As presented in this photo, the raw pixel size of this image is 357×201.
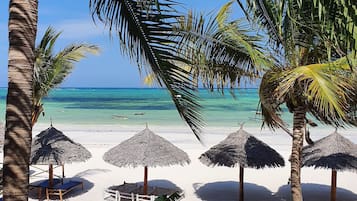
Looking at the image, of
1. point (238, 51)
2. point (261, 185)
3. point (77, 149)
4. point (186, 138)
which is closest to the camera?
point (238, 51)

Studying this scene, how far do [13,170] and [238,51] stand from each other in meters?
3.81

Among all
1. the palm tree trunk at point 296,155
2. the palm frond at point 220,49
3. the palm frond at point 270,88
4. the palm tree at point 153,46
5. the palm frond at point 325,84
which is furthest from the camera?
the palm tree trunk at point 296,155

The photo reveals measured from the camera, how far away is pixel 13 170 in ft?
7.77

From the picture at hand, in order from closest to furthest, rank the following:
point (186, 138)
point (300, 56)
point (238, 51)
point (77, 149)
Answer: point (238, 51) < point (300, 56) < point (77, 149) < point (186, 138)

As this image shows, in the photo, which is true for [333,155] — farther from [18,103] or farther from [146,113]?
[146,113]

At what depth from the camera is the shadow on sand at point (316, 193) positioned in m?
9.22

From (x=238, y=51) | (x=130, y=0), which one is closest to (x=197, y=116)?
(x=130, y=0)

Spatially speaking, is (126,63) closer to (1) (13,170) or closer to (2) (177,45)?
(2) (177,45)

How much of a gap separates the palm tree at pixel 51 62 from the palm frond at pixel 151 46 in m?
5.32

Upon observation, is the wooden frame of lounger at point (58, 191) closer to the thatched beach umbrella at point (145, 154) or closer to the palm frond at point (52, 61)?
the thatched beach umbrella at point (145, 154)

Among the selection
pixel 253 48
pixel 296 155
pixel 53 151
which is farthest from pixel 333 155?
pixel 53 151

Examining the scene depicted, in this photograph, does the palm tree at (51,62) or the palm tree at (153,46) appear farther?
the palm tree at (51,62)

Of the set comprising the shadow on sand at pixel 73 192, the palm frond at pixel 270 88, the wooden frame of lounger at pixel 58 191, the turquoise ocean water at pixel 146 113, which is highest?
the palm frond at pixel 270 88

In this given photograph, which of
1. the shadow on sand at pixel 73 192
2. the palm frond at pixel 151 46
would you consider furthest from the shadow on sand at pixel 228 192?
the palm frond at pixel 151 46
